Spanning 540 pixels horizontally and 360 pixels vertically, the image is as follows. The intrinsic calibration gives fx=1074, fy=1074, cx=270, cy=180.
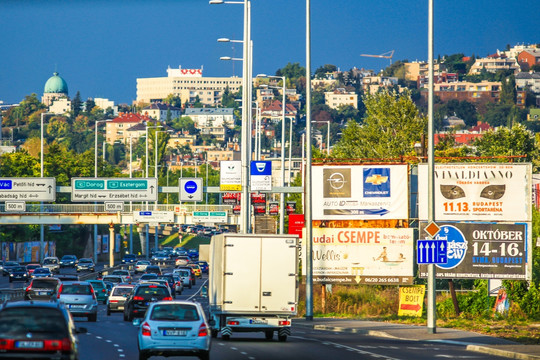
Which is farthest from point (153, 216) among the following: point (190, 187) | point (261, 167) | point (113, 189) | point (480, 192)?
point (480, 192)

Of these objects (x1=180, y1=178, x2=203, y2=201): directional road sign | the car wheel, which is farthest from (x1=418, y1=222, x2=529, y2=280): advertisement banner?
the car wheel

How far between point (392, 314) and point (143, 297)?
11099mm

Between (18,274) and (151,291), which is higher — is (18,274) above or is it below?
below

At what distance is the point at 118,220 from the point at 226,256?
198 feet

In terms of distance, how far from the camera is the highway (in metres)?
25.3

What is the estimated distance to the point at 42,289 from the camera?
41.9 m

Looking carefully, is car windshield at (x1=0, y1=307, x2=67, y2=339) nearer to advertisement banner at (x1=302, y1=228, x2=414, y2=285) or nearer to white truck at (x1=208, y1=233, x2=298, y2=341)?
white truck at (x1=208, y1=233, x2=298, y2=341)

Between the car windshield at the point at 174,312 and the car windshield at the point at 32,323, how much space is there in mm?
5441

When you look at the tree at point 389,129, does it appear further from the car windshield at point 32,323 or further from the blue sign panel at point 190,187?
the car windshield at point 32,323

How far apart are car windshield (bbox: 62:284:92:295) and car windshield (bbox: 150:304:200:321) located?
16570 mm

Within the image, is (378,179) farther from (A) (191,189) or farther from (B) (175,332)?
(B) (175,332)

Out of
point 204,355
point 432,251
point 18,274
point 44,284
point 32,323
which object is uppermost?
point 432,251

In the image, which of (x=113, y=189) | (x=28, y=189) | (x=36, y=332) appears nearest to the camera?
(x=36, y=332)

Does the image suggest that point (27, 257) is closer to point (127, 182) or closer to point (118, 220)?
point (118, 220)
